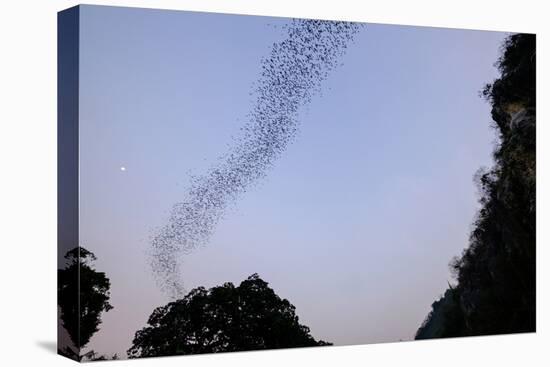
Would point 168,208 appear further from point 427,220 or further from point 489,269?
point 489,269

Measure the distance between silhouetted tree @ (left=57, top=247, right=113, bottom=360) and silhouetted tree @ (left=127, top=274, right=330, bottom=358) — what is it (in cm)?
38

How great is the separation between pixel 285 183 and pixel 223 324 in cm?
126

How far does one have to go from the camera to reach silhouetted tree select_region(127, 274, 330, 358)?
834 centimetres

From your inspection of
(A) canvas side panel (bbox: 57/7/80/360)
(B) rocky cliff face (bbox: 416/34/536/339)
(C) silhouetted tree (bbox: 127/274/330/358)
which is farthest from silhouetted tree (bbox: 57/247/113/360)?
(B) rocky cliff face (bbox: 416/34/536/339)

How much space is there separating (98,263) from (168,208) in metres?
0.70

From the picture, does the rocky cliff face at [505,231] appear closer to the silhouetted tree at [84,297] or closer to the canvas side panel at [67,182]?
the silhouetted tree at [84,297]

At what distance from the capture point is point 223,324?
854 cm

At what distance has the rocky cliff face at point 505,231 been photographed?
944 cm

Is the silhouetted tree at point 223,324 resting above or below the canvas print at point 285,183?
below

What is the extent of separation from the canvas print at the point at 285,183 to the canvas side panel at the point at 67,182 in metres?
0.02

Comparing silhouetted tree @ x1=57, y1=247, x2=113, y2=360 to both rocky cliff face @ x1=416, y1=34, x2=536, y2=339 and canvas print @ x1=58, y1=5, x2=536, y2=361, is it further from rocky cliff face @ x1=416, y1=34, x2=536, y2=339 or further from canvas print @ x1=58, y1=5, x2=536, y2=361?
rocky cliff face @ x1=416, y1=34, x2=536, y2=339

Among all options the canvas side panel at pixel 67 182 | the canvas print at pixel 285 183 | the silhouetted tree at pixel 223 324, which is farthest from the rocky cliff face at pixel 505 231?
the canvas side panel at pixel 67 182
